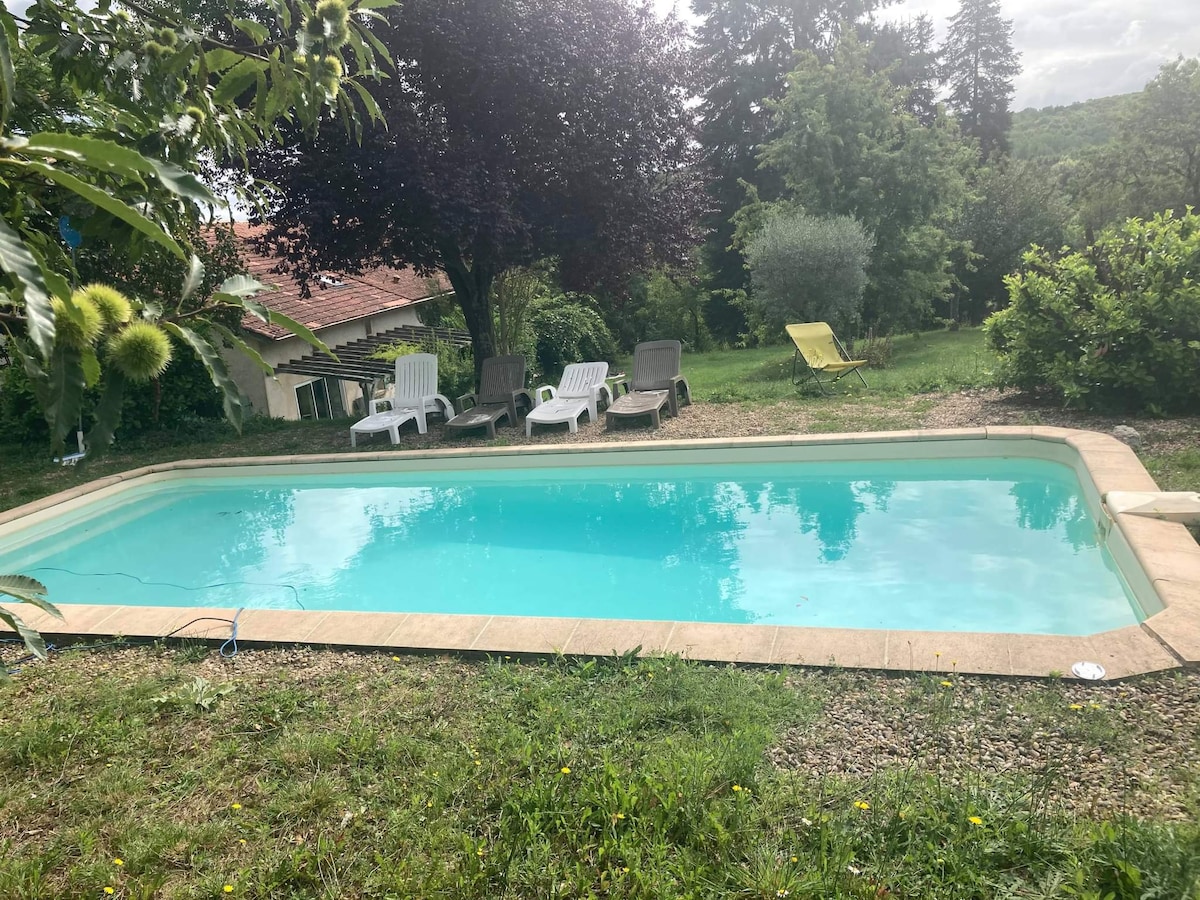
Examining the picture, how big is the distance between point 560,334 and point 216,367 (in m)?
17.0

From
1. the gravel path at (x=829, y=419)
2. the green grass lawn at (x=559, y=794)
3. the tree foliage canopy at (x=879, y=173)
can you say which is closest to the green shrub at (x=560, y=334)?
the tree foliage canopy at (x=879, y=173)

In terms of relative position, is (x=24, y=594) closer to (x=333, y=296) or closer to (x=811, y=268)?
(x=811, y=268)

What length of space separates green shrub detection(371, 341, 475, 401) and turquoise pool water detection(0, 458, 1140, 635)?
13.3ft

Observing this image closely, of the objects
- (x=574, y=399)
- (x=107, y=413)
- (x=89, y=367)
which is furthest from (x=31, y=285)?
(x=574, y=399)

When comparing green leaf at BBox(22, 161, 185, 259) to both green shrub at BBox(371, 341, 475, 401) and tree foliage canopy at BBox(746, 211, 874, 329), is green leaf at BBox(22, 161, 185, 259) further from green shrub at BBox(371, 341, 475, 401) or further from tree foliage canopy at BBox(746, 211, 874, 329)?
tree foliage canopy at BBox(746, 211, 874, 329)

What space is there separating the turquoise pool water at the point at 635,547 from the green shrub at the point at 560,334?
8917 millimetres

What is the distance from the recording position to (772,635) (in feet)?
12.5

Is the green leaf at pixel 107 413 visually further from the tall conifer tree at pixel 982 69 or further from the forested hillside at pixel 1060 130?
the forested hillside at pixel 1060 130

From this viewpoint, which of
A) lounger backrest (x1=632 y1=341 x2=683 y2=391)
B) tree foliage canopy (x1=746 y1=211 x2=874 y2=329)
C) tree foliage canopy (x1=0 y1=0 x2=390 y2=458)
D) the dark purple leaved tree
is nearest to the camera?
tree foliage canopy (x1=0 y1=0 x2=390 y2=458)

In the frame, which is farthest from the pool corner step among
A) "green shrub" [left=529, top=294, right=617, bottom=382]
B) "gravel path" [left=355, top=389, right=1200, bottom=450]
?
"green shrub" [left=529, top=294, right=617, bottom=382]

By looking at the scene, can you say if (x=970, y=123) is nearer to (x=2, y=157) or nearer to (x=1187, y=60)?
(x=1187, y=60)

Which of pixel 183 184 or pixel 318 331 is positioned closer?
pixel 183 184

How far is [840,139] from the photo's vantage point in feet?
54.5

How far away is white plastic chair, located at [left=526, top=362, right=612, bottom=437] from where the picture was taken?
10.2 meters
